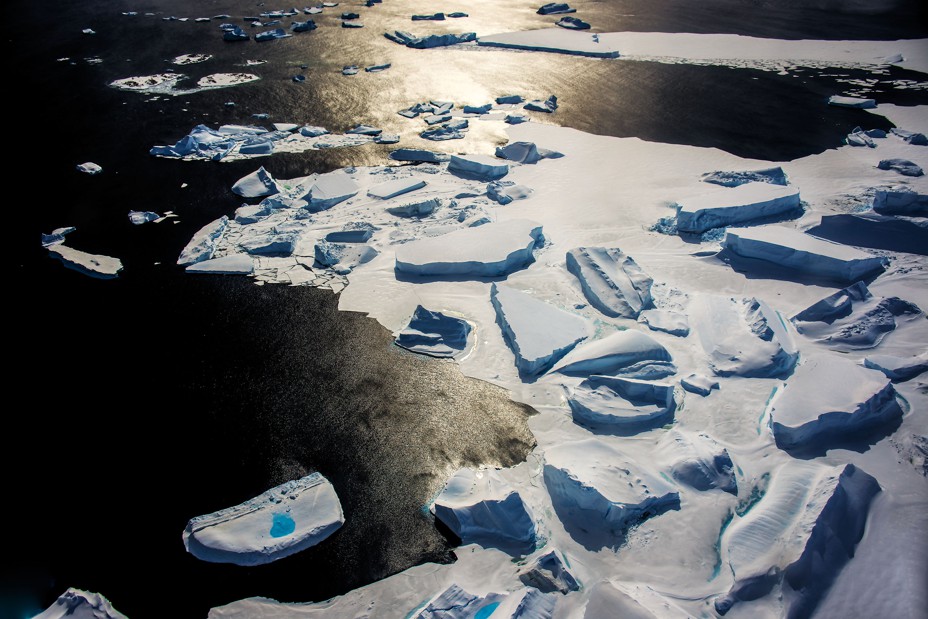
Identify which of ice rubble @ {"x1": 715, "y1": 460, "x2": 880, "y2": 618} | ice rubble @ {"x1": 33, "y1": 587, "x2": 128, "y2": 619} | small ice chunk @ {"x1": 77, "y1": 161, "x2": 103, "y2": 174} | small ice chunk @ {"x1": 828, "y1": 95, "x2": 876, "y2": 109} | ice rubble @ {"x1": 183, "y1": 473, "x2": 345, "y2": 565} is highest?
small ice chunk @ {"x1": 828, "y1": 95, "x2": 876, "y2": 109}

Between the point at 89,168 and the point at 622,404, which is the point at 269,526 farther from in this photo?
the point at 89,168

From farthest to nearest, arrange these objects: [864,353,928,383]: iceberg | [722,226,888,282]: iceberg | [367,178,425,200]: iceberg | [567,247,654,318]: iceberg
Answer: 1. [367,178,425,200]: iceberg
2. [722,226,888,282]: iceberg
3. [567,247,654,318]: iceberg
4. [864,353,928,383]: iceberg

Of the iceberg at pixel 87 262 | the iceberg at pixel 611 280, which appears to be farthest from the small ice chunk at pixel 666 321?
the iceberg at pixel 87 262

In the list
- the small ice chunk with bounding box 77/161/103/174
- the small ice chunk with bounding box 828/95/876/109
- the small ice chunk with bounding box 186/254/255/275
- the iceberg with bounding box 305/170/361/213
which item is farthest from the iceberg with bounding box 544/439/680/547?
the small ice chunk with bounding box 828/95/876/109

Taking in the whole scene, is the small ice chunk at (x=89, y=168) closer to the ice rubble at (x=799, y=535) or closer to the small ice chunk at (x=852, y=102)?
the ice rubble at (x=799, y=535)

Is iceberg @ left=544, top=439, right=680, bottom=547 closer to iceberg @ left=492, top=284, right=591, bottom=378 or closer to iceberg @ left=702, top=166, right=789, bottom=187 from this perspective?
iceberg @ left=492, top=284, right=591, bottom=378

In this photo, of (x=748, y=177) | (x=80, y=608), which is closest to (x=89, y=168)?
(x=80, y=608)

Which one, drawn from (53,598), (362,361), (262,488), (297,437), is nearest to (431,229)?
(362,361)
